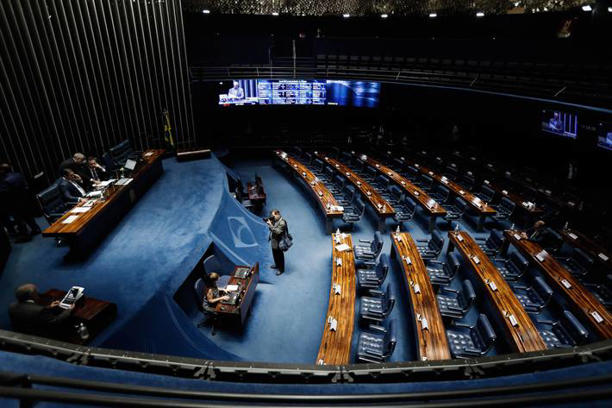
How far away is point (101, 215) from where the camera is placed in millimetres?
6660

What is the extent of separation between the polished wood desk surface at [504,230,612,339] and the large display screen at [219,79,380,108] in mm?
9195

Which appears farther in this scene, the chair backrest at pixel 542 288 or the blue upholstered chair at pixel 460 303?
the chair backrest at pixel 542 288

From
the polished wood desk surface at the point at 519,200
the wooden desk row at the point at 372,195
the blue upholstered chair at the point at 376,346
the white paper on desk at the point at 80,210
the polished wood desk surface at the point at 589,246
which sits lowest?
the blue upholstered chair at the point at 376,346

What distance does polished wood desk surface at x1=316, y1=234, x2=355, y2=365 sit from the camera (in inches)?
181

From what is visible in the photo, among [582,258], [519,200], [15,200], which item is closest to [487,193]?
[519,200]

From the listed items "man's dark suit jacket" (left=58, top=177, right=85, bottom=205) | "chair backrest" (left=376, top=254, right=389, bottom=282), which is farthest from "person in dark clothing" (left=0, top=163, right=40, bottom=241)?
"chair backrest" (left=376, top=254, right=389, bottom=282)

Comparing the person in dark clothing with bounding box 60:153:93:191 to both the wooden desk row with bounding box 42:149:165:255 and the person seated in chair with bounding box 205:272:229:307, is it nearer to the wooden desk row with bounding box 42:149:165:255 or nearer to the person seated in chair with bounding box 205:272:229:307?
the wooden desk row with bounding box 42:149:165:255

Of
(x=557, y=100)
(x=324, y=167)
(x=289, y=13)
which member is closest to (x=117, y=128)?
(x=324, y=167)

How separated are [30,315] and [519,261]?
843 cm

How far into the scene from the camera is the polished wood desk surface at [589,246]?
21.1 feet

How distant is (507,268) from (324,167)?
761 centimetres

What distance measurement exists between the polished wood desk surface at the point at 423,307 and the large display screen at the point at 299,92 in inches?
359

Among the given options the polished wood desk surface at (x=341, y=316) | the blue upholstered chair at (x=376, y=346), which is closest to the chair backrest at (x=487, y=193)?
the polished wood desk surface at (x=341, y=316)

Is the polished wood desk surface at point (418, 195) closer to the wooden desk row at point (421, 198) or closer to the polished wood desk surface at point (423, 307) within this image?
the wooden desk row at point (421, 198)
